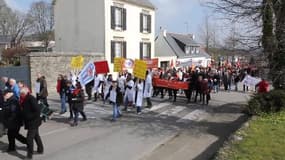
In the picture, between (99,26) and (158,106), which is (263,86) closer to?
(158,106)

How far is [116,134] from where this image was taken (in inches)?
528

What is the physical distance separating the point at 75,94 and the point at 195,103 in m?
9.26

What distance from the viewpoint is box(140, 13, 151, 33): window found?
1655 inches

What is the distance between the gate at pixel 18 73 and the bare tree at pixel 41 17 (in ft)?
144

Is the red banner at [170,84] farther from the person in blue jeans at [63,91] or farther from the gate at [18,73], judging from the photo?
the person in blue jeans at [63,91]

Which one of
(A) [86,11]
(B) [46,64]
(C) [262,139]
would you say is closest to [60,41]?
(A) [86,11]

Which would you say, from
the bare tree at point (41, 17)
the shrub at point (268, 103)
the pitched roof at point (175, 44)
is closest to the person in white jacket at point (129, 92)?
the shrub at point (268, 103)

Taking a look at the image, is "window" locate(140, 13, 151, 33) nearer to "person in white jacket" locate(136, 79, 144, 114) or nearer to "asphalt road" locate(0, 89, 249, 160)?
"asphalt road" locate(0, 89, 249, 160)

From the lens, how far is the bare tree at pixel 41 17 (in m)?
68.8

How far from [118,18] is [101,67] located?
59.3 ft

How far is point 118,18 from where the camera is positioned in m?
37.8

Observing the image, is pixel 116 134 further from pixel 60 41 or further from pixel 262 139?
pixel 60 41

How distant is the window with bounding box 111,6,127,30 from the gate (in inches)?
494

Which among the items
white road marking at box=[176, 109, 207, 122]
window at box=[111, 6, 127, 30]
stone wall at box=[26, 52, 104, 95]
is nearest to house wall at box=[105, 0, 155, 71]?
window at box=[111, 6, 127, 30]
